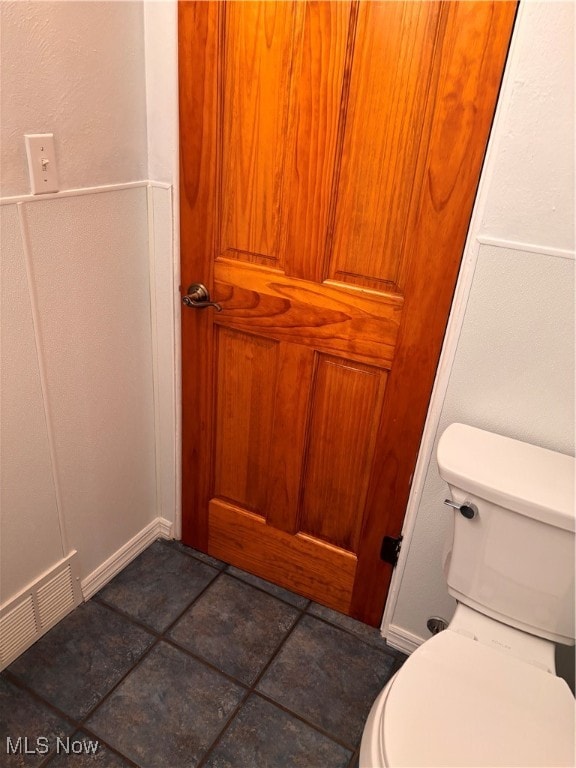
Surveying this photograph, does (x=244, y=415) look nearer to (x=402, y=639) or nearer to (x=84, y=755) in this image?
(x=402, y=639)

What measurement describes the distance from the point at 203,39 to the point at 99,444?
1.05 metres

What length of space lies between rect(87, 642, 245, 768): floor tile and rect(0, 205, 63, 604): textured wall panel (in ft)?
1.28

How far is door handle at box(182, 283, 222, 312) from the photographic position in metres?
1.49

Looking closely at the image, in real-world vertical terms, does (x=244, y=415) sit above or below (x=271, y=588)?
above

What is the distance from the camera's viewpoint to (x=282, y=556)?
173cm

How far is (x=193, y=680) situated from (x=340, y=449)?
0.72 m

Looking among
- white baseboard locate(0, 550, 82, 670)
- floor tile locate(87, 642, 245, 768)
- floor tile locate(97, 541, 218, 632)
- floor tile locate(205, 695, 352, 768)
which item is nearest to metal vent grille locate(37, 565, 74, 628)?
white baseboard locate(0, 550, 82, 670)

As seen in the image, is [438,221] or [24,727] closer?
[438,221]

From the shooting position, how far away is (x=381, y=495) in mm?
1479

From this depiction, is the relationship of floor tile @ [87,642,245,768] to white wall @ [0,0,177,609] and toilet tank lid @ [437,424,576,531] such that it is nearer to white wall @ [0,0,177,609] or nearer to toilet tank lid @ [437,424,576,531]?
white wall @ [0,0,177,609]

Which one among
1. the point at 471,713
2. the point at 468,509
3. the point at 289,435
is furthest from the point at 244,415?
the point at 471,713

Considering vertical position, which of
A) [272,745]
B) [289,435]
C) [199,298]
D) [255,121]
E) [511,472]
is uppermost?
[255,121]

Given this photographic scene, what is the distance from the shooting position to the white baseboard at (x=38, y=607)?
1431 millimetres

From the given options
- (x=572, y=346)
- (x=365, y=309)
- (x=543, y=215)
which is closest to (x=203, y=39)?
(x=365, y=309)
